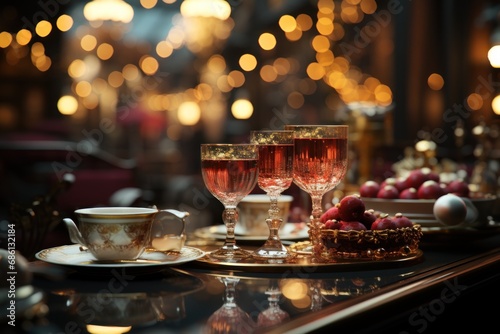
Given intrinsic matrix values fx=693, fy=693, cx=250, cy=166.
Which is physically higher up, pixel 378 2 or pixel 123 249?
pixel 378 2

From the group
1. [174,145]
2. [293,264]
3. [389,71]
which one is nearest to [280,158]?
[293,264]

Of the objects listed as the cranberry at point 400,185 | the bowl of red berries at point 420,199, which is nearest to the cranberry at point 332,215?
the bowl of red berries at point 420,199

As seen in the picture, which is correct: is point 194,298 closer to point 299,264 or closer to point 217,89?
point 299,264

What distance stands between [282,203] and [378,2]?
7.46m

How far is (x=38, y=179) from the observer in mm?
5617

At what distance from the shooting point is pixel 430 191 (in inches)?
69.4

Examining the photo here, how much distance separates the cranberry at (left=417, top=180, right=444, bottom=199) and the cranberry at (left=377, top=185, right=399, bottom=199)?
0.06m

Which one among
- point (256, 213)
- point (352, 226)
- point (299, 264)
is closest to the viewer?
point (299, 264)

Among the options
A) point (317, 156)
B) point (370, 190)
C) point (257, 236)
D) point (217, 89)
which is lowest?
point (257, 236)

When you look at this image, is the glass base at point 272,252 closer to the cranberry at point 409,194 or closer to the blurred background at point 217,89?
the cranberry at point 409,194

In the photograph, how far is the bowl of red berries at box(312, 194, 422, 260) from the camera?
1.38 metres

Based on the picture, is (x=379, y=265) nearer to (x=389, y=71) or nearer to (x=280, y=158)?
(x=280, y=158)

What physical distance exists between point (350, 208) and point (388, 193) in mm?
376

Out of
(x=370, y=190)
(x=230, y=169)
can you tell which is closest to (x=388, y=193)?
(x=370, y=190)
